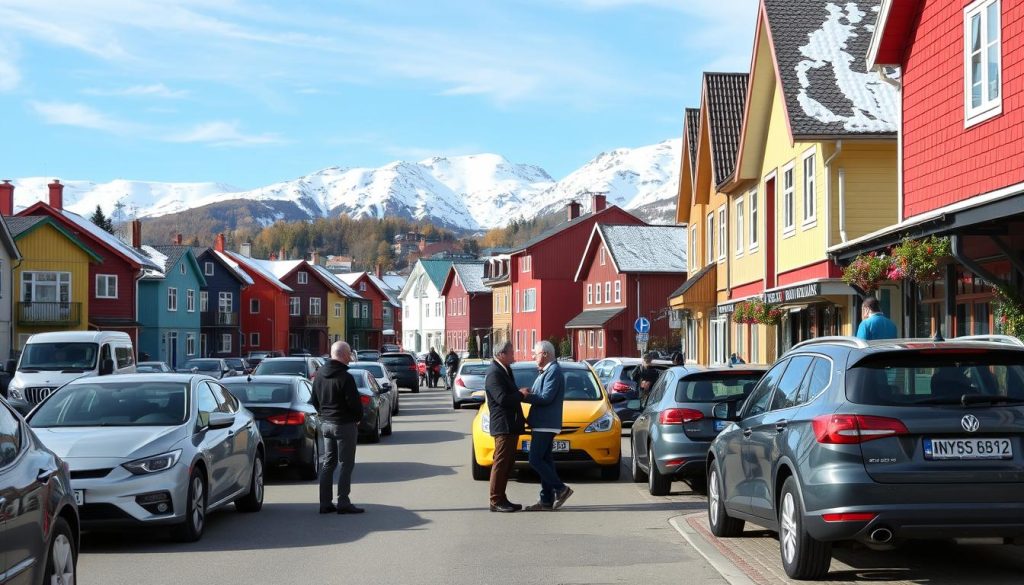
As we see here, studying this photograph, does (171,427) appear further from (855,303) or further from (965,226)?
(855,303)

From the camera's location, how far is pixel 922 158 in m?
18.4

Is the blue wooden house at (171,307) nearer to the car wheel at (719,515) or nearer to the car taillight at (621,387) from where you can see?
the car taillight at (621,387)

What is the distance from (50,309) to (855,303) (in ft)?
148

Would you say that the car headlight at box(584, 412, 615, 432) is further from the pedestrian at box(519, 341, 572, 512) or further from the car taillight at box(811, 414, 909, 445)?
the car taillight at box(811, 414, 909, 445)

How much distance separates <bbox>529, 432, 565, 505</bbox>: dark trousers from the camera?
13.4 m

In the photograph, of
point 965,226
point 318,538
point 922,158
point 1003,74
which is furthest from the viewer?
point 922,158

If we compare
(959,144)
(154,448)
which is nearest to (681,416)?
(959,144)

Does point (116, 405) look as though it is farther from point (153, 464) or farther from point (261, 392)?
point (261, 392)

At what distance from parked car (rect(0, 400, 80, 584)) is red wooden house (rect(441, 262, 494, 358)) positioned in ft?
291

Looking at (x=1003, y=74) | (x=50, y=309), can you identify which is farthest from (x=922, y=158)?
(x=50, y=309)

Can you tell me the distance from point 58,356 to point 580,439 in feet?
62.5

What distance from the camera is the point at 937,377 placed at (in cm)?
823

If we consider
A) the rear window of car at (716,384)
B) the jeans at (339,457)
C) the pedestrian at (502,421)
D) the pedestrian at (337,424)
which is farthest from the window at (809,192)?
the jeans at (339,457)

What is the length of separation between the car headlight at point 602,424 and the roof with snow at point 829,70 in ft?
29.5
